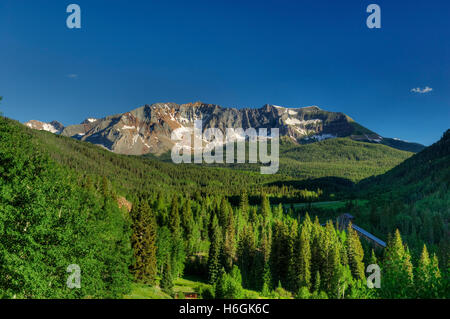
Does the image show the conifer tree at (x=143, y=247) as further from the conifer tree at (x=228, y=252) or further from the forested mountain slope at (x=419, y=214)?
the forested mountain slope at (x=419, y=214)

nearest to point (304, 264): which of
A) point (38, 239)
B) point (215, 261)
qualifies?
point (215, 261)

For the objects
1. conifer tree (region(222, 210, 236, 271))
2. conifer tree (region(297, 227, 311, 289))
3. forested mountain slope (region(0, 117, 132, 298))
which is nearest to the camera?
forested mountain slope (region(0, 117, 132, 298))

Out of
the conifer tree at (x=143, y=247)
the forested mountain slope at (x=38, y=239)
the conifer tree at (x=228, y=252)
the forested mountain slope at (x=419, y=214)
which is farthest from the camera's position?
the forested mountain slope at (x=419, y=214)

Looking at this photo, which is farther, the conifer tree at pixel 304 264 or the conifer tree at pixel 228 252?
the conifer tree at pixel 228 252

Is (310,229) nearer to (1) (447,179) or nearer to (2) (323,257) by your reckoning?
(2) (323,257)

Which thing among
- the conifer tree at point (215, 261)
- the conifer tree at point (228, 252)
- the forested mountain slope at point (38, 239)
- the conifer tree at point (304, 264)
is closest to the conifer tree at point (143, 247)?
the forested mountain slope at point (38, 239)

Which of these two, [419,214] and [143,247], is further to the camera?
[419,214]

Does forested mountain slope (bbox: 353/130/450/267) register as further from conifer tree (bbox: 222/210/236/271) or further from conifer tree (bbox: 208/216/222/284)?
conifer tree (bbox: 208/216/222/284)

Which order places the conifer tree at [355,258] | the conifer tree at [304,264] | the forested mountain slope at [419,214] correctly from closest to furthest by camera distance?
the conifer tree at [304,264]
the conifer tree at [355,258]
the forested mountain slope at [419,214]

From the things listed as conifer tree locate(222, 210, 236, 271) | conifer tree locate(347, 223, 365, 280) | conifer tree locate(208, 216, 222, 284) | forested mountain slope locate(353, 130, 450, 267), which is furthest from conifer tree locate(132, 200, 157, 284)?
forested mountain slope locate(353, 130, 450, 267)

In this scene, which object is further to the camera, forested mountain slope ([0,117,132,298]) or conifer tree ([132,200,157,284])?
conifer tree ([132,200,157,284])

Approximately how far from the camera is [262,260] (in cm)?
7762

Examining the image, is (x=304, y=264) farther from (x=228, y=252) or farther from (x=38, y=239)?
(x=38, y=239)
